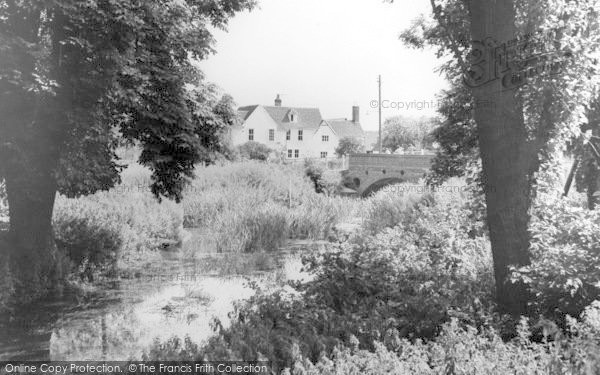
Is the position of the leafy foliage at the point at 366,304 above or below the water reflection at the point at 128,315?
above

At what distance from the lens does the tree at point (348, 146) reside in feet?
203

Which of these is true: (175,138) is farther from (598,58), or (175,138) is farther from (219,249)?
(598,58)

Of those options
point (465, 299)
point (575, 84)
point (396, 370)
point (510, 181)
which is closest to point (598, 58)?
point (575, 84)

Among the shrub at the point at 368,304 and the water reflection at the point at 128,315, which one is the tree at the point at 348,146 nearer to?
the water reflection at the point at 128,315

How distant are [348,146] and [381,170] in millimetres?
24873

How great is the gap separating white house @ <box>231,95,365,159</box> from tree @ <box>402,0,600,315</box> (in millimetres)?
53458

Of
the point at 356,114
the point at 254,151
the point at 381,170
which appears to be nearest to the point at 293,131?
the point at 356,114

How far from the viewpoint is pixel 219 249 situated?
1755 centimetres

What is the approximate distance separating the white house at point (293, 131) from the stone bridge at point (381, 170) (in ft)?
70.2

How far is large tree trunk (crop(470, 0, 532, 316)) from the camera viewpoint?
683 cm

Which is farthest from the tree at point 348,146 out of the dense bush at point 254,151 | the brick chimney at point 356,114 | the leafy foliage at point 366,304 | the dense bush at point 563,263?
the dense bush at point 563,263

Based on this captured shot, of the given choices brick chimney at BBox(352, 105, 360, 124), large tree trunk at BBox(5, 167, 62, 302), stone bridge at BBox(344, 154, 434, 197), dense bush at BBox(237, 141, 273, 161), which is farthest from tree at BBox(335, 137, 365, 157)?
large tree trunk at BBox(5, 167, 62, 302)

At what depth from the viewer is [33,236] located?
11883 millimetres

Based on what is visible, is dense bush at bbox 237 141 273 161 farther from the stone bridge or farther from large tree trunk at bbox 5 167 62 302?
large tree trunk at bbox 5 167 62 302
